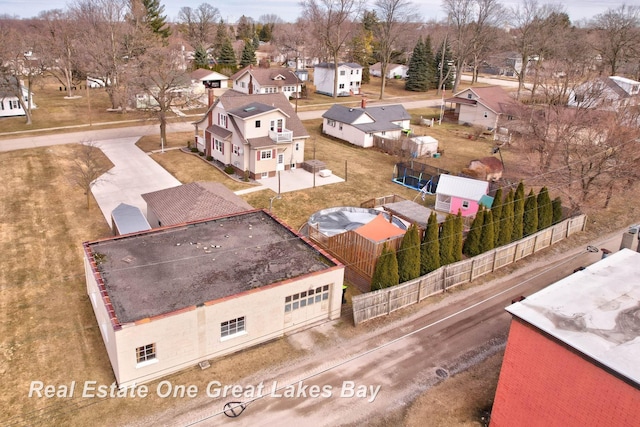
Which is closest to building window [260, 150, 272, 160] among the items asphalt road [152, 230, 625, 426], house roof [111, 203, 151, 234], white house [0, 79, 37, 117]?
house roof [111, 203, 151, 234]

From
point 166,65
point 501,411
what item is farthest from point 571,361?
point 166,65

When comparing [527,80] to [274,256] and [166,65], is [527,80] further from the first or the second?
[274,256]

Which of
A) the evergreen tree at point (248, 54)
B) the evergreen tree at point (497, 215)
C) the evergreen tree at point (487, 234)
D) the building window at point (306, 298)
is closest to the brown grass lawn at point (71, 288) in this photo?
the building window at point (306, 298)

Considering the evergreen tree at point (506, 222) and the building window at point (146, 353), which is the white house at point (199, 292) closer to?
the building window at point (146, 353)

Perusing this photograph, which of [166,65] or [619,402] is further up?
[166,65]

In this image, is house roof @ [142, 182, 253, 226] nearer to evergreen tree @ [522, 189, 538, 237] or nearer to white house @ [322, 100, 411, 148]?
evergreen tree @ [522, 189, 538, 237]

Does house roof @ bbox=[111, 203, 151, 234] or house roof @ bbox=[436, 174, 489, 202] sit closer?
house roof @ bbox=[111, 203, 151, 234]
